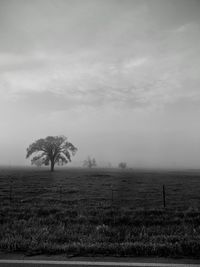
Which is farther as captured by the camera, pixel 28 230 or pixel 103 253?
pixel 28 230

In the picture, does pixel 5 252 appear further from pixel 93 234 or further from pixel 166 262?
pixel 166 262

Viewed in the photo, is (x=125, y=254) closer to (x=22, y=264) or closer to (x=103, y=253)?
(x=103, y=253)

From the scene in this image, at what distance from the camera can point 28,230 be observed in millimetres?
7945

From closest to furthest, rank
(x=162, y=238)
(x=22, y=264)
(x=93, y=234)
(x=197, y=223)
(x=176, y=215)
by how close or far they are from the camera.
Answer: (x=22, y=264) < (x=162, y=238) < (x=93, y=234) < (x=197, y=223) < (x=176, y=215)

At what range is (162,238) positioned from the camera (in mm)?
6898

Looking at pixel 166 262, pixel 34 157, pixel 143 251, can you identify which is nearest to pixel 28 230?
pixel 143 251

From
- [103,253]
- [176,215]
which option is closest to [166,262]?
[103,253]

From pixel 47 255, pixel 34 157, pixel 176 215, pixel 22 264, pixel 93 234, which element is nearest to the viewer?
pixel 22 264

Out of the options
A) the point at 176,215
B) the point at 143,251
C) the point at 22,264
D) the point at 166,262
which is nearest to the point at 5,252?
the point at 22,264

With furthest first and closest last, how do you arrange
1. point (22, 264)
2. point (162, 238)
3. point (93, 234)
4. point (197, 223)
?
point (197, 223) → point (93, 234) → point (162, 238) → point (22, 264)

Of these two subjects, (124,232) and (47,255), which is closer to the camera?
(47,255)

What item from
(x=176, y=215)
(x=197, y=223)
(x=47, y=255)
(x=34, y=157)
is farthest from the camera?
(x=34, y=157)

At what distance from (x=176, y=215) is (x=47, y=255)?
7.41 metres

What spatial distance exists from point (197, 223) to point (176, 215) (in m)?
1.94
